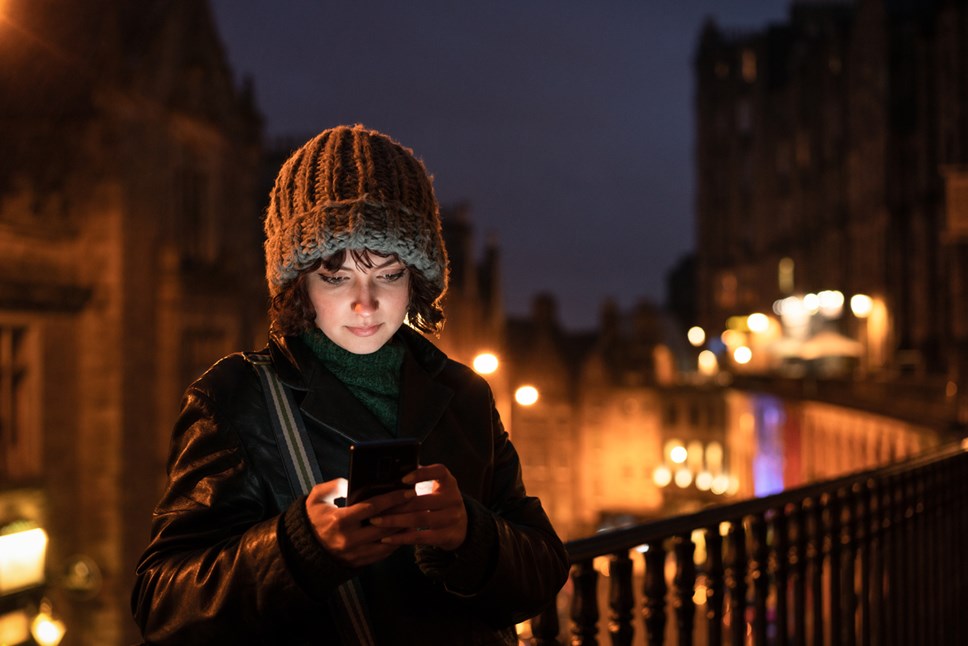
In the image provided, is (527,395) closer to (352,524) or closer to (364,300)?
(364,300)

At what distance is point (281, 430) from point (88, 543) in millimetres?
14276

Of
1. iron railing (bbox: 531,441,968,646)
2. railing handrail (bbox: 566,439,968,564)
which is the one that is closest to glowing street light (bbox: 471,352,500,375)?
iron railing (bbox: 531,441,968,646)

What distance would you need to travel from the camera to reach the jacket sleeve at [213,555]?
5.49 ft

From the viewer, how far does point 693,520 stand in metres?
3.42

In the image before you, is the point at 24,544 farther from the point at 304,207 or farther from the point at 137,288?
the point at 304,207

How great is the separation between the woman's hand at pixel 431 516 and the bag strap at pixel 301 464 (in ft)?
0.78

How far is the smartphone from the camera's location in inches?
63.1

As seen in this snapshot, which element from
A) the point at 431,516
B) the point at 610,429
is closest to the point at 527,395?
the point at 431,516

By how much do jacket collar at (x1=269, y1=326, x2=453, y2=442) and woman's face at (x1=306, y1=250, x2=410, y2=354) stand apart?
0.33 ft

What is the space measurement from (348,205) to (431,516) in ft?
2.57

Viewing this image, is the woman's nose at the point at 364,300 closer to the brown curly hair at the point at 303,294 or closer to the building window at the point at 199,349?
the brown curly hair at the point at 303,294

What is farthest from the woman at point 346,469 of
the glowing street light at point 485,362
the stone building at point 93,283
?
the stone building at point 93,283

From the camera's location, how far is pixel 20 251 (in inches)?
513

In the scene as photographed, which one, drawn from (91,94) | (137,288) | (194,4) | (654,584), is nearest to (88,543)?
(137,288)
